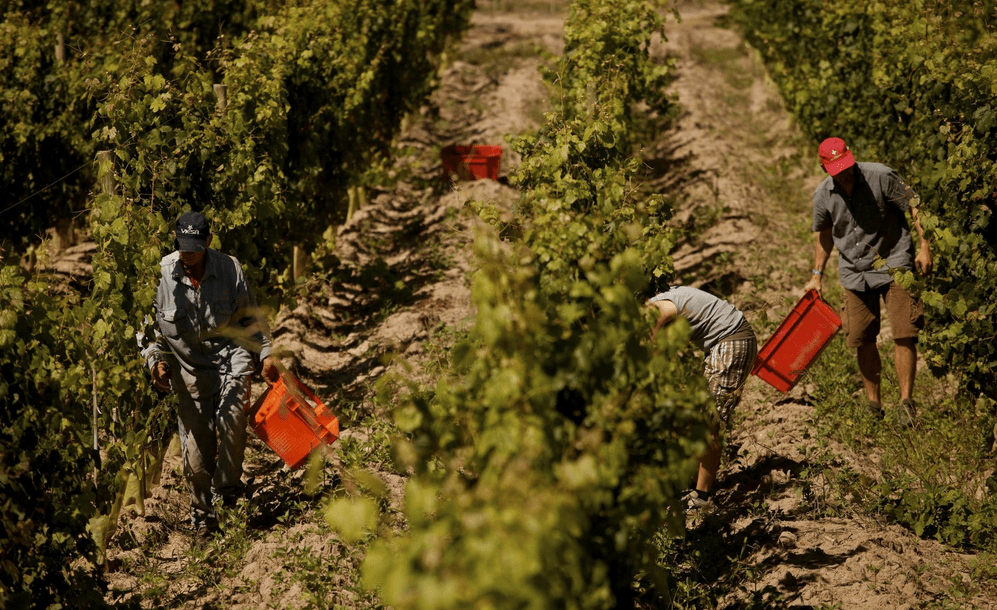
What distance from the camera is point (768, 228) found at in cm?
787

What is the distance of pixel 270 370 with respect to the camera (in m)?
4.15

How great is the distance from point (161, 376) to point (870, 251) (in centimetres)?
328

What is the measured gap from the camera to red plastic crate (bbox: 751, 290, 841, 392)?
4535 millimetres

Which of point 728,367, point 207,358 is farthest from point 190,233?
point 728,367

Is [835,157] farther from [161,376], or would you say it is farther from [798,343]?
[161,376]

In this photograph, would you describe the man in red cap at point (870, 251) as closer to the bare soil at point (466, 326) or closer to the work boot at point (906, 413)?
the work boot at point (906, 413)

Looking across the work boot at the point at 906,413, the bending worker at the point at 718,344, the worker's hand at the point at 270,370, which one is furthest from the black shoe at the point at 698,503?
the worker's hand at the point at 270,370

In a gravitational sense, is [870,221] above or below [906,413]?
above

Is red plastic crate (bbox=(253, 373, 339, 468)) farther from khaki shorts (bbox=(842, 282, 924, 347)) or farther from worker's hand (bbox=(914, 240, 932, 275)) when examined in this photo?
worker's hand (bbox=(914, 240, 932, 275))

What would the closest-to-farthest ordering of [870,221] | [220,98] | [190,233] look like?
[190,233]
[870,221]
[220,98]

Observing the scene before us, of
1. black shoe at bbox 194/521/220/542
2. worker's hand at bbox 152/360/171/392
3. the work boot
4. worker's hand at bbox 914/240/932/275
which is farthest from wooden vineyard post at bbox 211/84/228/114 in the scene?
the work boot

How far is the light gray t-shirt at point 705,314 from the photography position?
3984mm

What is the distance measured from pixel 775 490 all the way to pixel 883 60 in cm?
354

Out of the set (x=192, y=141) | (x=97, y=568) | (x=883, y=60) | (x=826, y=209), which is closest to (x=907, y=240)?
(x=826, y=209)
